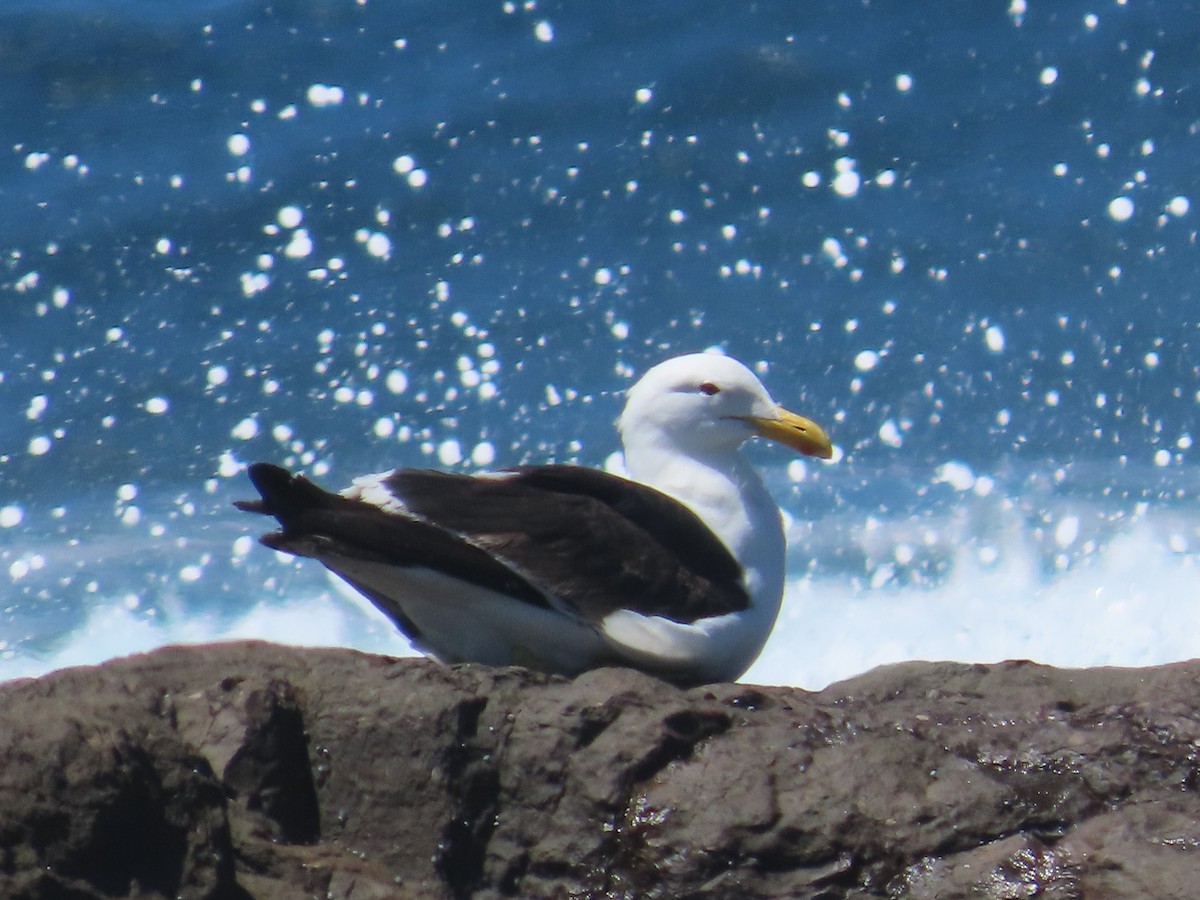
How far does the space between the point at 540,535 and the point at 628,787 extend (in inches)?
34.7

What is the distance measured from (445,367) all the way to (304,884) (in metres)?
6.21

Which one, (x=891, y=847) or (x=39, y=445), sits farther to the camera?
(x=39, y=445)

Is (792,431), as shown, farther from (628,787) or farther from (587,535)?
(628,787)

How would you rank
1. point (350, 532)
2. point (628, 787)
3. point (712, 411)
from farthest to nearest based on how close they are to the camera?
point (712, 411) → point (350, 532) → point (628, 787)

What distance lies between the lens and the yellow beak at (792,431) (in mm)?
4902

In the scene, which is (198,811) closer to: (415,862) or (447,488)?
(415,862)

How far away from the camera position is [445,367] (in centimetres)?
933

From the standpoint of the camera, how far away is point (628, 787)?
3.43 metres

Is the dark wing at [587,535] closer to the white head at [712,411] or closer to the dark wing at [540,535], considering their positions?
the dark wing at [540,535]

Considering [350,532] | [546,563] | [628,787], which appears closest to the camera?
[628,787]

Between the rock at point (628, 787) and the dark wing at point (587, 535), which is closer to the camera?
the rock at point (628, 787)

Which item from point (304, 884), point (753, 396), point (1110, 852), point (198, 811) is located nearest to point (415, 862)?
point (304, 884)

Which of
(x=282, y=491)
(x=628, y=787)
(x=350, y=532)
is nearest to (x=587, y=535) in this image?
(x=350, y=532)

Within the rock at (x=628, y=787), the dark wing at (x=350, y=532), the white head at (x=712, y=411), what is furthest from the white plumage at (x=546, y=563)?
the rock at (x=628, y=787)
